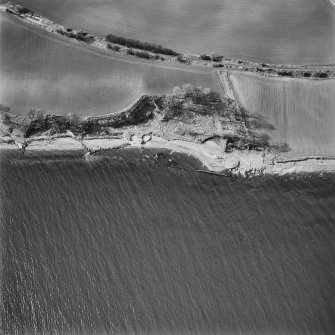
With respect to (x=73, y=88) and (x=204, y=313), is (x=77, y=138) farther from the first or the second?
(x=204, y=313)

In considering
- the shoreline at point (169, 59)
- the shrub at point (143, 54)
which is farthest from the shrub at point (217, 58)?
the shrub at point (143, 54)

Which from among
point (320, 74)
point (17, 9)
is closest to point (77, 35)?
point (17, 9)

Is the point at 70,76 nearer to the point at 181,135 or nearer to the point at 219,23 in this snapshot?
the point at 181,135

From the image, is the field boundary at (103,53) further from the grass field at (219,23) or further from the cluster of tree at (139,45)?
the grass field at (219,23)

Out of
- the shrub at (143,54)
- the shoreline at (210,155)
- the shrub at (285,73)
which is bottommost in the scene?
the shoreline at (210,155)

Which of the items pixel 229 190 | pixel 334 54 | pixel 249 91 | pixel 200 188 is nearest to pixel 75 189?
pixel 200 188

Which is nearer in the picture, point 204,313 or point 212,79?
point 204,313

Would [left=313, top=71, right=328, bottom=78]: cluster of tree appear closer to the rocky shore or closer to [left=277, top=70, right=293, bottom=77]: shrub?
[left=277, top=70, right=293, bottom=77]: shrub
